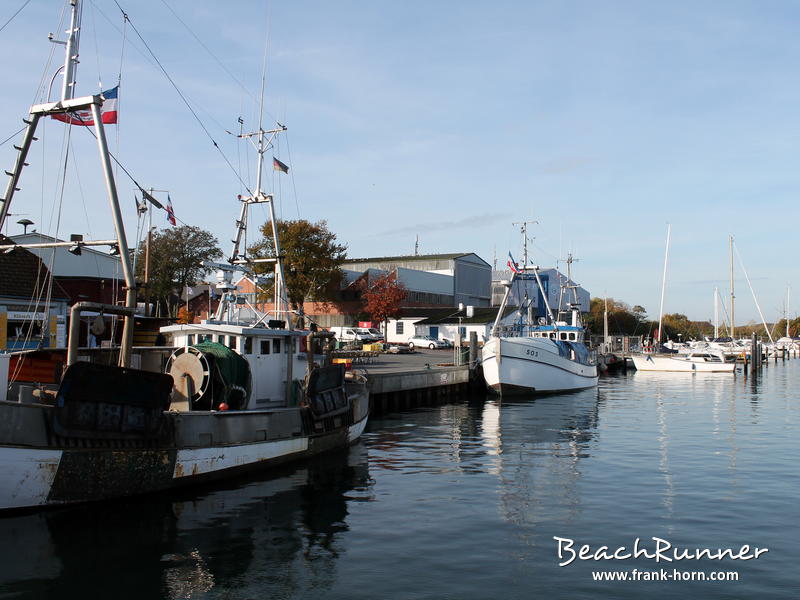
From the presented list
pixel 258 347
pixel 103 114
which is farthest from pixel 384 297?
pixel 103 114

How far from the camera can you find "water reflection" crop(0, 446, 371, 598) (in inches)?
417

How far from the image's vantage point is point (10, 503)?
12891mm

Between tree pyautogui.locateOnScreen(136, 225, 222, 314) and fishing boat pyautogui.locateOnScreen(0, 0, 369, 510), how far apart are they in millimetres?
55606

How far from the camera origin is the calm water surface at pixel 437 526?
10.7 metres

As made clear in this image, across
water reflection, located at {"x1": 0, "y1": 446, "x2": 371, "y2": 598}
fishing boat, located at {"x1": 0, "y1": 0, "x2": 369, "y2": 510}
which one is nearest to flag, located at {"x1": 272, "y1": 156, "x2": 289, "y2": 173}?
Answer: fishing boat, located at {"x1": 0, "y1": 0, "x2": 369, "y2": 510}

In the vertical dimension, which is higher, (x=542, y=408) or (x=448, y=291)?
(x=448, y=291)

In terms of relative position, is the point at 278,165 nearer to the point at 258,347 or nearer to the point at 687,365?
the point at 258,347

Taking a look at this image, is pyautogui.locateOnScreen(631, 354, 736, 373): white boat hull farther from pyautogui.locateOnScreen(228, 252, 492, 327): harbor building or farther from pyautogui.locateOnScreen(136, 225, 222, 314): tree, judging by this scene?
pyautogui.locateOnScreen(136, 225, 222, 314): tree

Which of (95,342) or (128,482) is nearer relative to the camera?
(128,482)

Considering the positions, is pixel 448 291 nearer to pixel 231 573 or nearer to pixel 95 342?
pixel 95 342

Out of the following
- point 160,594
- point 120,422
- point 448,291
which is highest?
point 448,291

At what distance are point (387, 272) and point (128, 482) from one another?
6744 cm

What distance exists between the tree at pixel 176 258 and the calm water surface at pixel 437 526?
55.5m

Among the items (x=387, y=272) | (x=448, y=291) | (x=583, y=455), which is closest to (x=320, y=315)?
(x=387, y=272)
